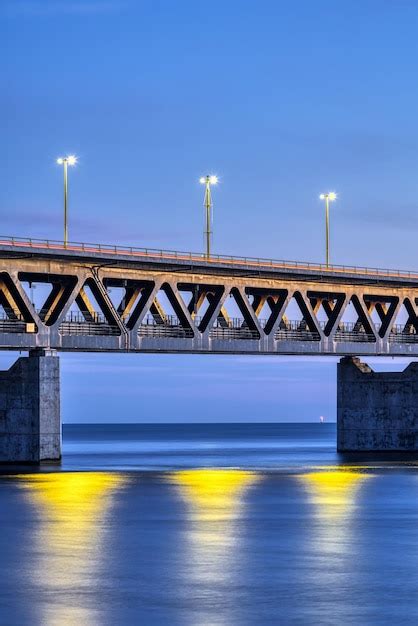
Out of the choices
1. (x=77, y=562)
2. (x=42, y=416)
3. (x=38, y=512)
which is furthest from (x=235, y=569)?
(x=42, y=416)

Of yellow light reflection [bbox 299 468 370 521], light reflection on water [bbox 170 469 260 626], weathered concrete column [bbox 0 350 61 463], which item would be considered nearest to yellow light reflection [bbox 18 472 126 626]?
light reflection on water [bbox 170 469 260 626]

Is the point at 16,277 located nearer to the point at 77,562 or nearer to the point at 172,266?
the point at 172,266

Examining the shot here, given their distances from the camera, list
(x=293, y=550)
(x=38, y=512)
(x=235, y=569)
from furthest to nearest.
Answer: (x=38, y=512) → (x=293, y=550) → (x=235, y=569)

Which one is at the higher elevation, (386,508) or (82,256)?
(82,256)

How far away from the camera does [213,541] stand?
3688 centimetres

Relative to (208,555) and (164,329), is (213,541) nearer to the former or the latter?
(208,555)

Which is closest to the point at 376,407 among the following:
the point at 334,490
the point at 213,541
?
the point at 334,490

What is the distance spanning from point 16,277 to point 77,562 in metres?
50.5

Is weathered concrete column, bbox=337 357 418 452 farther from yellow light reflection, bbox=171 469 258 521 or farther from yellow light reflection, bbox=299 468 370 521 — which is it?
yellow light reflection, bbox=171 469 258 521

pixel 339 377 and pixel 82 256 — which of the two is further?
pixel 339 377

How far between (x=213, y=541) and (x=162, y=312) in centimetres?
5493

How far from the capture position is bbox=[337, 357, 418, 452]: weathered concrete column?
105875mm

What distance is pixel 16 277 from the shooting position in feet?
267

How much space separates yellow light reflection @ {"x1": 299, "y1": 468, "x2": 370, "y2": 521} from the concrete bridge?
16.0 metres
